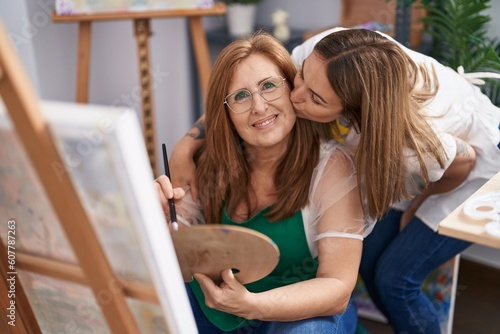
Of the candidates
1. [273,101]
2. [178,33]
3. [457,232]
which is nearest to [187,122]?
[178,33]

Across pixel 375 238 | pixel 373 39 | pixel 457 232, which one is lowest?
pixel 375 238

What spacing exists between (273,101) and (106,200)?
1.98ft

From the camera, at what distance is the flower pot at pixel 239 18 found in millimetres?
2893

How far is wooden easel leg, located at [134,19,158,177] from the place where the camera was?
2512 mm

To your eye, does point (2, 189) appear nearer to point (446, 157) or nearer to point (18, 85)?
point (18, 85)

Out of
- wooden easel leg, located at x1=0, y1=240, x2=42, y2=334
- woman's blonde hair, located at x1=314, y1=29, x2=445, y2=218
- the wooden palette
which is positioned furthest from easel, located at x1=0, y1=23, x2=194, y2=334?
woman's blonde hair, located at x1=314, y1=29, x2=445, y2=218

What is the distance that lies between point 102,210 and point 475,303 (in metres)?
1.81

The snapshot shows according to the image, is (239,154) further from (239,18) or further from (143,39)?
(239,18)

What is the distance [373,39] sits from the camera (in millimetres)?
1261

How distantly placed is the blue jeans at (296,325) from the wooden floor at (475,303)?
82 cm

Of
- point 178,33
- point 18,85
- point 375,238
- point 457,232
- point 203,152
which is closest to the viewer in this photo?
point 18,85

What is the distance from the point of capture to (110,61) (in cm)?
287

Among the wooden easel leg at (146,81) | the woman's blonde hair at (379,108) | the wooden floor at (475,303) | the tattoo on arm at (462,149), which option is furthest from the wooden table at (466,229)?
the wooden easel leg at (146,81)

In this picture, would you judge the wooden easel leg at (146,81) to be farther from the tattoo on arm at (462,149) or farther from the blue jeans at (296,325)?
the tattoo on arm at (462,149)
